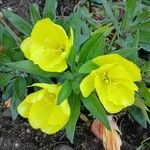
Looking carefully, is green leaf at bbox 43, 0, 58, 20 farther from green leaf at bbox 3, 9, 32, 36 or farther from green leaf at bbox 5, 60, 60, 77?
green leaf at bbox 5, 60, 60, 77

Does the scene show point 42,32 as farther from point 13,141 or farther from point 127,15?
point 13,141

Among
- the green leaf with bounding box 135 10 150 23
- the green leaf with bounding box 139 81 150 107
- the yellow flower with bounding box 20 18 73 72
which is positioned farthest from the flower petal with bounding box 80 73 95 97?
the green leaf with bounding box 135 10 150 23

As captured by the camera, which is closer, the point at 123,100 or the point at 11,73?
the point at 123,100

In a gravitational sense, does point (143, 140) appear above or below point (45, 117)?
below

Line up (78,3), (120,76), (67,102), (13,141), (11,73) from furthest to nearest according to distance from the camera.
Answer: (78,3) → (13,141) → (11,73) → (67,102) → (120,76)

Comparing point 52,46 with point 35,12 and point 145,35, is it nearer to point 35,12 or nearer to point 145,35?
point 35,12

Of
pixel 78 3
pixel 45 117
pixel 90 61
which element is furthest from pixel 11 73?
pixel 78 3
